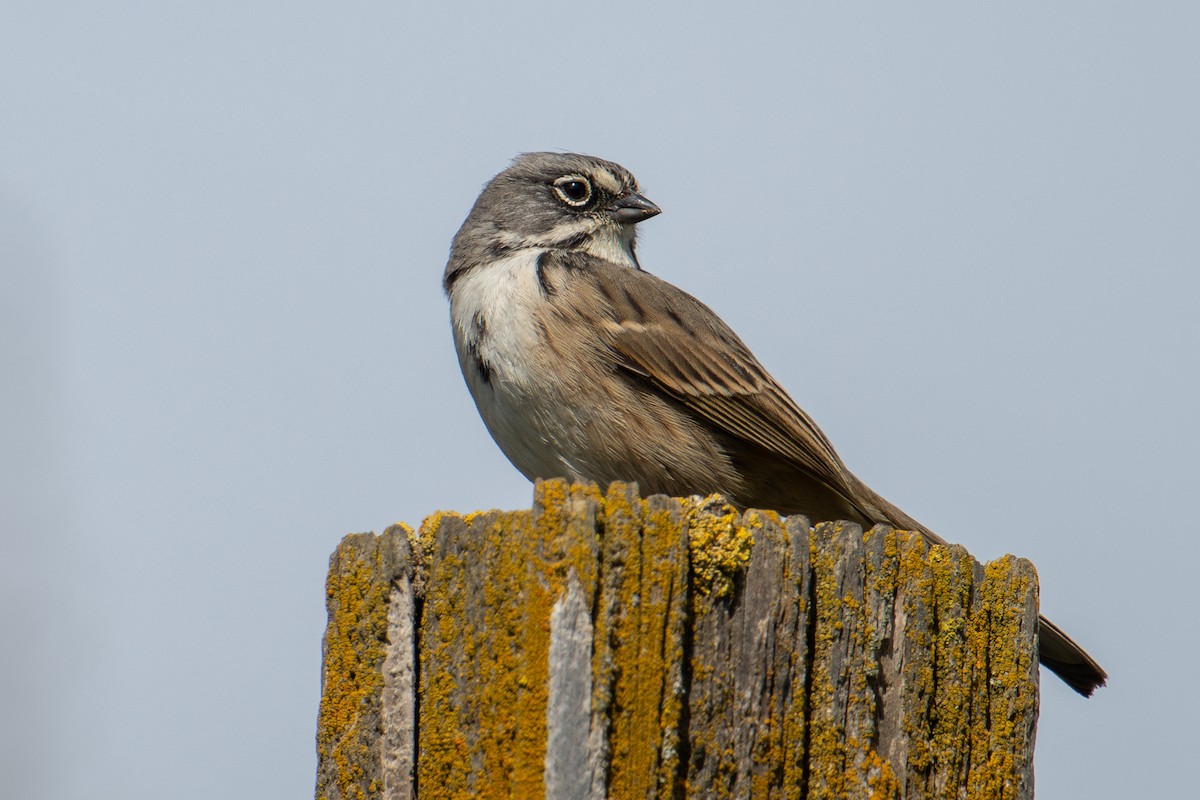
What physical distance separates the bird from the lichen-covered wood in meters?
2.21

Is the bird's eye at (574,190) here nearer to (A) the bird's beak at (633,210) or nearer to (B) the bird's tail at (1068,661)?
(A) the bird's beak at (633,210)

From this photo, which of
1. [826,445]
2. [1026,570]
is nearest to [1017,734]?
[1026,570]

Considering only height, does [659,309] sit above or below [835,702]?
above

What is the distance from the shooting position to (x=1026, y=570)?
3.13m

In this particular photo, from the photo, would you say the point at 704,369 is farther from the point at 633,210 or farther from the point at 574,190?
the point at 574,190

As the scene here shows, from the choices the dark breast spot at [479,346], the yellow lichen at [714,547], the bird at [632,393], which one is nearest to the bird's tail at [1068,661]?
the bird at [632,393]

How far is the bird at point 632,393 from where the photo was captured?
527 cm

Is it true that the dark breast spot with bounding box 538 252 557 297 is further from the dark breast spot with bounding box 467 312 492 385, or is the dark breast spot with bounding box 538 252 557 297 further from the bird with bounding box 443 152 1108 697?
the dark breast spot with bounding box 467 312 492 385

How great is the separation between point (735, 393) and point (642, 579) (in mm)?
3059

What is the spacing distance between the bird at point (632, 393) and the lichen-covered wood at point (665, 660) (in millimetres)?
2207

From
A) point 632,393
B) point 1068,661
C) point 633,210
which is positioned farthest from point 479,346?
point 1068,661

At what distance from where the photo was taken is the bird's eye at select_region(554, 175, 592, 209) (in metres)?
6.78

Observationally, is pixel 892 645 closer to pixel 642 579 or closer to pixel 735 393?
pixel 642 579

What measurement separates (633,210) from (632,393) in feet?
5.16
